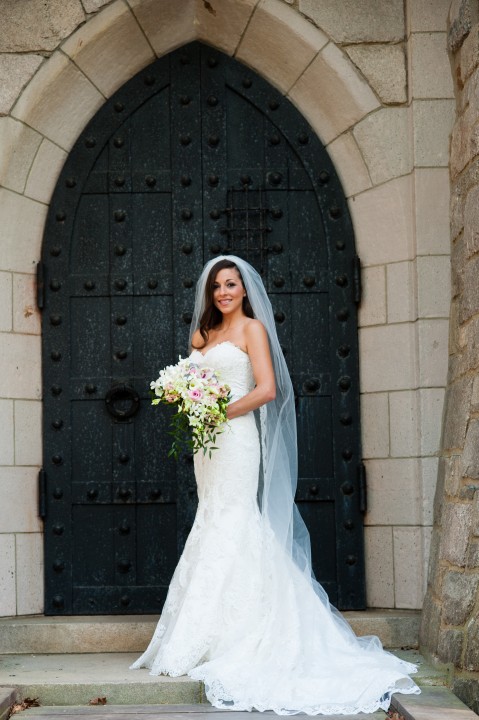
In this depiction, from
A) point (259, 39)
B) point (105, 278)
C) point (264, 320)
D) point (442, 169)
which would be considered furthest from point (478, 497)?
point (259, 39)

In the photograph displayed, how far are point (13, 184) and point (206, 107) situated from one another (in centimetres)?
115

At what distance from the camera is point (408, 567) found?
221 inches

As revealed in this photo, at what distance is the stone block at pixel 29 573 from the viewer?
18.8ft

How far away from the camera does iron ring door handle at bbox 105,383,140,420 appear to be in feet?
19.3

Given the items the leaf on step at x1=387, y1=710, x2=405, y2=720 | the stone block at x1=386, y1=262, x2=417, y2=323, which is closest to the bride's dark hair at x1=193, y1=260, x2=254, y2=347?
the stone block at x1=386, y1=262, x2=417, y2=323

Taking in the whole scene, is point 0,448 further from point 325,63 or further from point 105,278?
point 325,63

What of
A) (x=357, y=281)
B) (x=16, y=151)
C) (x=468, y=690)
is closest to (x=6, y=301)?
(x=16, y=151)

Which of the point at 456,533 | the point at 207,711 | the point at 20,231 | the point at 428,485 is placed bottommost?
the point at 207,711

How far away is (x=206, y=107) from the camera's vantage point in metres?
6.03

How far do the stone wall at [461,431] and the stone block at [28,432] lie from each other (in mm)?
2157

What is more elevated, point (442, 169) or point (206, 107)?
point (206, 107)

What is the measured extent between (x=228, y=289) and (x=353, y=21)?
1.67 m

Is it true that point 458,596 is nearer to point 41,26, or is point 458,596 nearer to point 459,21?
point 459,21

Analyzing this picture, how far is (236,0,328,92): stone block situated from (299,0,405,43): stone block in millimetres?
62
